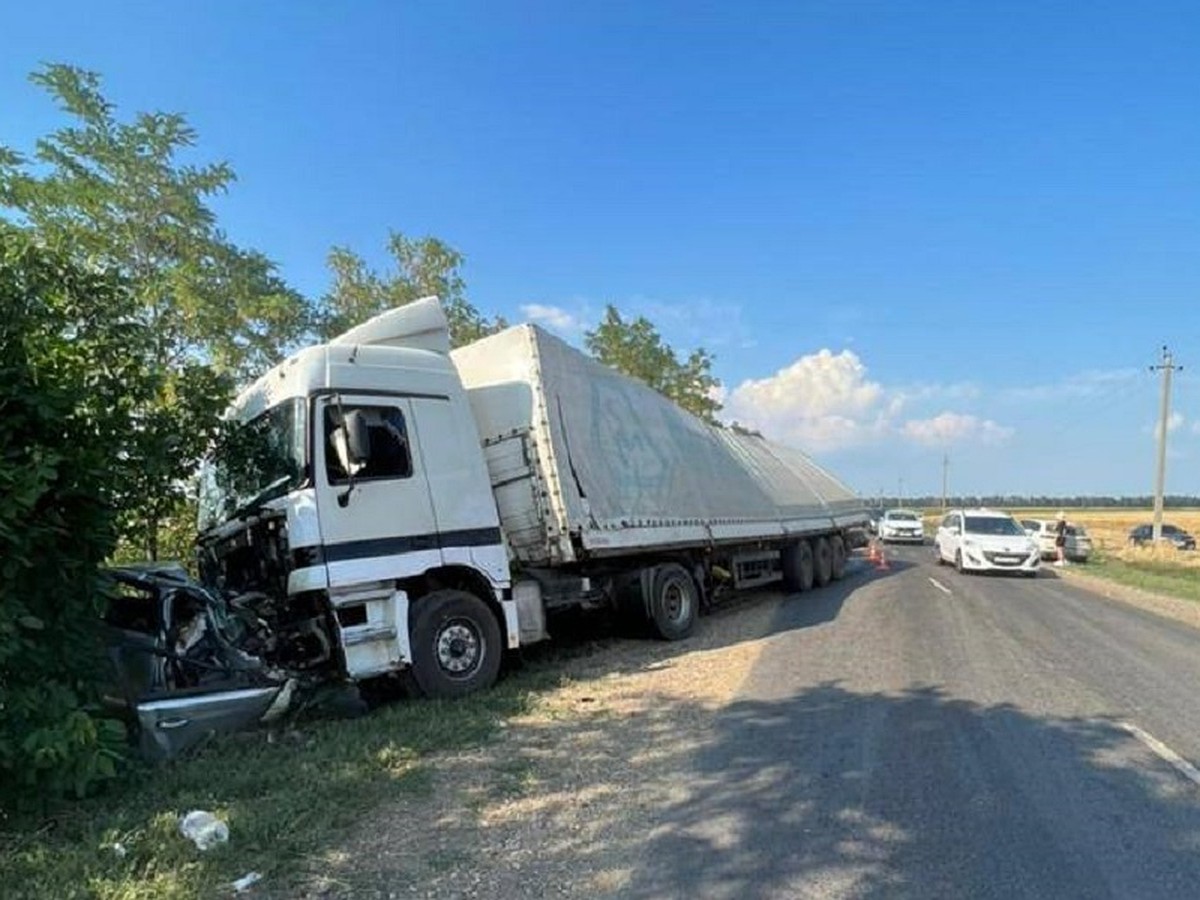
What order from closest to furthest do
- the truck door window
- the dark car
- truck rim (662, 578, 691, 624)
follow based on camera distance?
the truck door window, truck rim (662, 578, 691, 624), the dark car

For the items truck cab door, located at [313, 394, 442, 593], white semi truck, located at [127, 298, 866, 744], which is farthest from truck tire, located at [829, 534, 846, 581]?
truck cab door, located at [313, 394, 442, 593]

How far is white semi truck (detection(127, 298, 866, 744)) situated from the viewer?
7133 mm

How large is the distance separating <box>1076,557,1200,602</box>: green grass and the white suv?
2327mm

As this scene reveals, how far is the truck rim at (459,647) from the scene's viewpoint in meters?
7.82

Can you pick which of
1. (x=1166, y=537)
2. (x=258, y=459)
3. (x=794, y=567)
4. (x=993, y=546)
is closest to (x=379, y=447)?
(x=258, y=459)

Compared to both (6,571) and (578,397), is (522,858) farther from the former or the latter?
(578,397)

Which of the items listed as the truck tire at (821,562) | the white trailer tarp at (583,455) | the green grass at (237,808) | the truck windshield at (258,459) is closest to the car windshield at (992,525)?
the truck tire at (821,562)

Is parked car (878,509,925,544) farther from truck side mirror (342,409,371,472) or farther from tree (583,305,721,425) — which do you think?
truck side mirror (342,409,371,472)

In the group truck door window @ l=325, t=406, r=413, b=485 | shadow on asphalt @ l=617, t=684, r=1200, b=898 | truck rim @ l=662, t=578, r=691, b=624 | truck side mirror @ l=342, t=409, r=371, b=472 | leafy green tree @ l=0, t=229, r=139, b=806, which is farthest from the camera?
truck rim @ l=662, t=578, r=691, b=624

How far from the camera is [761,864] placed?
415 centimetres

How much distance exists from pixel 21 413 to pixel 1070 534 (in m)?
35.1

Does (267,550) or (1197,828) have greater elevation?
(267,550)

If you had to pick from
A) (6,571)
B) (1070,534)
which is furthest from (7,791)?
(1070,534)

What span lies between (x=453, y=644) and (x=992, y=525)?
63.8ft
